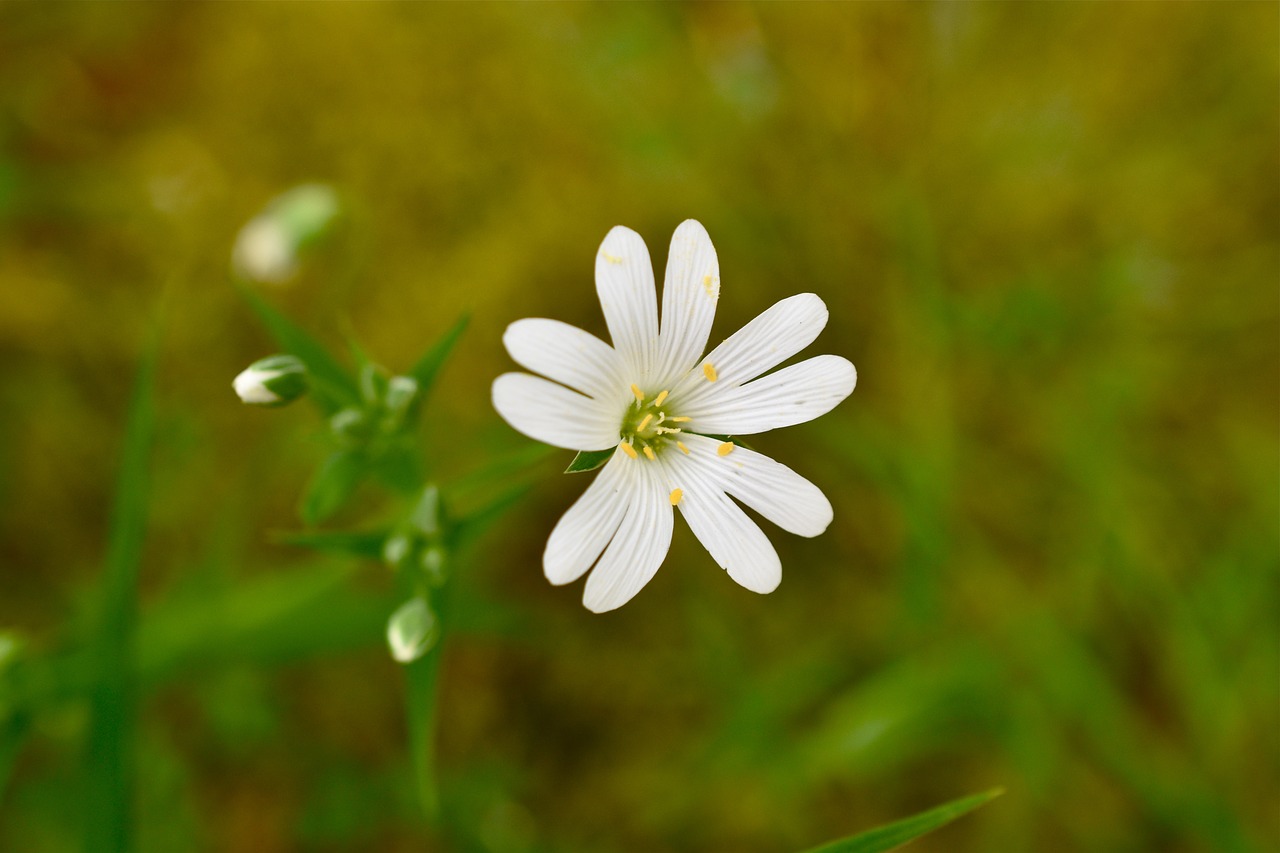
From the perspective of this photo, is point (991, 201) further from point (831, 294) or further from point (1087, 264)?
point (831, 294)

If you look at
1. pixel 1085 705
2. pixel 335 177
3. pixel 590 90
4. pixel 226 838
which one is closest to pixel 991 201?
pixel 590 90

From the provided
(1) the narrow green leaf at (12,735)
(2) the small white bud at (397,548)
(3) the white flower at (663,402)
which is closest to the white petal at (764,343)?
(3) the white flower at (663,402)

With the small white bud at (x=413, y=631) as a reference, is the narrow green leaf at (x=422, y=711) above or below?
below

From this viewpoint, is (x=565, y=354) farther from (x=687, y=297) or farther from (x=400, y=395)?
(x=400, y=395)

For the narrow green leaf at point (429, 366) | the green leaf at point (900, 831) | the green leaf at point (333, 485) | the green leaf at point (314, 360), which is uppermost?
the green leaf at point (314, 360)

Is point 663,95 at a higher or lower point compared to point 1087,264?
higher

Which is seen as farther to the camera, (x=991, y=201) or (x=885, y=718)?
(x=991, y=201)

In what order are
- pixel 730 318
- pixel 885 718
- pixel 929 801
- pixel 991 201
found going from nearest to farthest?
pixel 885 718 < pixel 929 801 < pixel 730 318 < pixel 991 201

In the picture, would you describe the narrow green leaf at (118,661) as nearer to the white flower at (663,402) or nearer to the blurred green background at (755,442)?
the blurred green background at (755,442)
